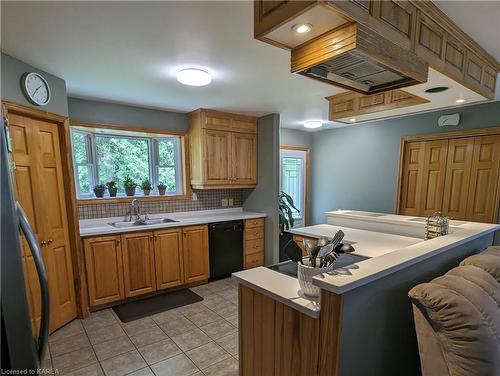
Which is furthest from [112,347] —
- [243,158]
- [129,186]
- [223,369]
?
[243,158]

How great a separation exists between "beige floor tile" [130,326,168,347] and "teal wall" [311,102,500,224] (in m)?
3.87

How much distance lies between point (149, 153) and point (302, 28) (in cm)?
307

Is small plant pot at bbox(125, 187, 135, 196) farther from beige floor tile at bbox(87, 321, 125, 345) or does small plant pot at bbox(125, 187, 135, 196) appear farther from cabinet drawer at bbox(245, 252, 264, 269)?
cabinet drawer at bbox(245, 252, 264, 269)

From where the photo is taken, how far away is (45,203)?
231 centimetres

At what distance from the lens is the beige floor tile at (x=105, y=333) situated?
234cm

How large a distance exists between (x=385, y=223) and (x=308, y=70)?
2141 millimetres

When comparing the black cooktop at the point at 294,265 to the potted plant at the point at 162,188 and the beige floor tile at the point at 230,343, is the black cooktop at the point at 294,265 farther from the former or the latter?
the potted plant at the point at 162,188

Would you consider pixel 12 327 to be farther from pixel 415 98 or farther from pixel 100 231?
pixel 415 98

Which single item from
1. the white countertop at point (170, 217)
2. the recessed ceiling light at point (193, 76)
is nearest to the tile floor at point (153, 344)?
the white countertop at point (170, 217)

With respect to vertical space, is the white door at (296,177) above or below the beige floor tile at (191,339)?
above

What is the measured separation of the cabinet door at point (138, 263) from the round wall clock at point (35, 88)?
4.91ft

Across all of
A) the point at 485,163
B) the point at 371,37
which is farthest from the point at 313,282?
the point at 485,163

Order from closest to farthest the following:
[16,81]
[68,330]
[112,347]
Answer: [16,81] → [112,347] → [68,330]

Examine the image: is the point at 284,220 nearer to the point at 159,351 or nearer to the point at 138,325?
the point at 138,325
